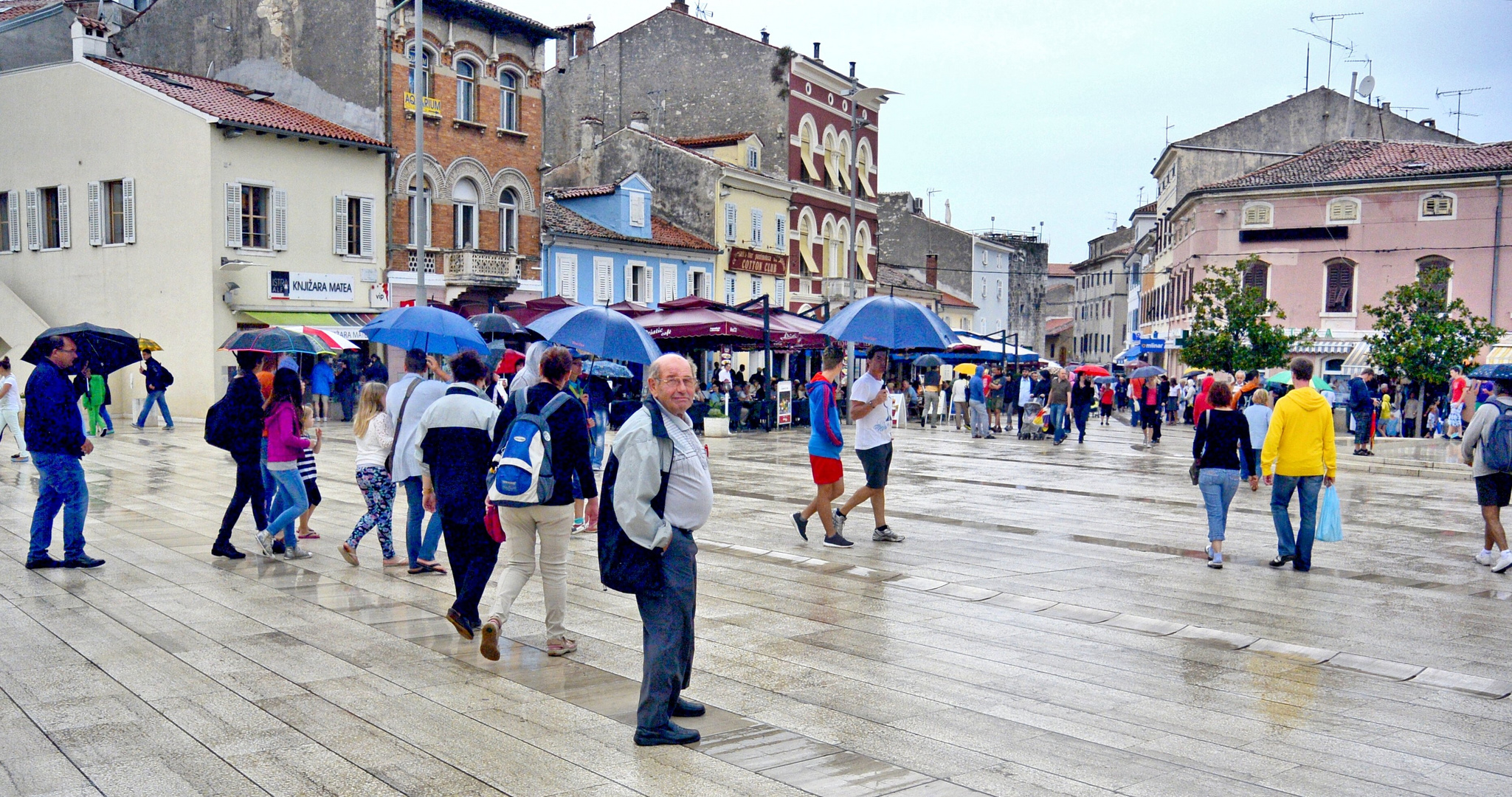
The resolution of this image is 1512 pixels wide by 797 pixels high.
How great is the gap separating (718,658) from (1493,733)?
368cm

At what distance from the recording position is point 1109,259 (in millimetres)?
85562

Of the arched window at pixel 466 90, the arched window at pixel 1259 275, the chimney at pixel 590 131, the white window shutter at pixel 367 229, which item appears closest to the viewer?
the white window shutter at pixel 367 229

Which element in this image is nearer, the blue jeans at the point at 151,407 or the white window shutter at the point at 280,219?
the blue jeans at the point at 151,407

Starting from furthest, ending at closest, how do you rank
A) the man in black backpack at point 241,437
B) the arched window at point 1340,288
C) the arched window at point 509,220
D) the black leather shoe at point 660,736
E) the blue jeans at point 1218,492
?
the arched window at point 1340,288 < the arched window at point 509,220 < the blue jeans at point 1218,492 < the man in black backpack at point 241,437 < the black leather shoe at point 660,736

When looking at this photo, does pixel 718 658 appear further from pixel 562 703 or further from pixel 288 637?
pixel 288 637

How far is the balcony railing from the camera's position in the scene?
104ft

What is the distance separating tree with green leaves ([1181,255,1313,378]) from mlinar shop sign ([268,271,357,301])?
2429cm

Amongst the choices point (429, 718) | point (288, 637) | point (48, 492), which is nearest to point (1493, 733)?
point (429, 718)

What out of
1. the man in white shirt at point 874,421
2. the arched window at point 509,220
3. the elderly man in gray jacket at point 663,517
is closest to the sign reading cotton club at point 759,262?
the arched window at point 509,220

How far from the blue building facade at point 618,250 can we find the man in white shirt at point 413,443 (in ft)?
88.1

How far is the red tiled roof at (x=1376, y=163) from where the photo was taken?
40031 millimetres

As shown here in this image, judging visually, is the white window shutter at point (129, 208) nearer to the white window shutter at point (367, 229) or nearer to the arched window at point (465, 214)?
the white window shutter at point (367, 229)

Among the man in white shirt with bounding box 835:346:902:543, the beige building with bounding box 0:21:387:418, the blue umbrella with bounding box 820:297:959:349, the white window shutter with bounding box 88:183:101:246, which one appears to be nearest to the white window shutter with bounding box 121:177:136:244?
the beige building with bounding box 0:21:387:418

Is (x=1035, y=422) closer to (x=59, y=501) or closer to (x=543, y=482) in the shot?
(x=59, y=501)
